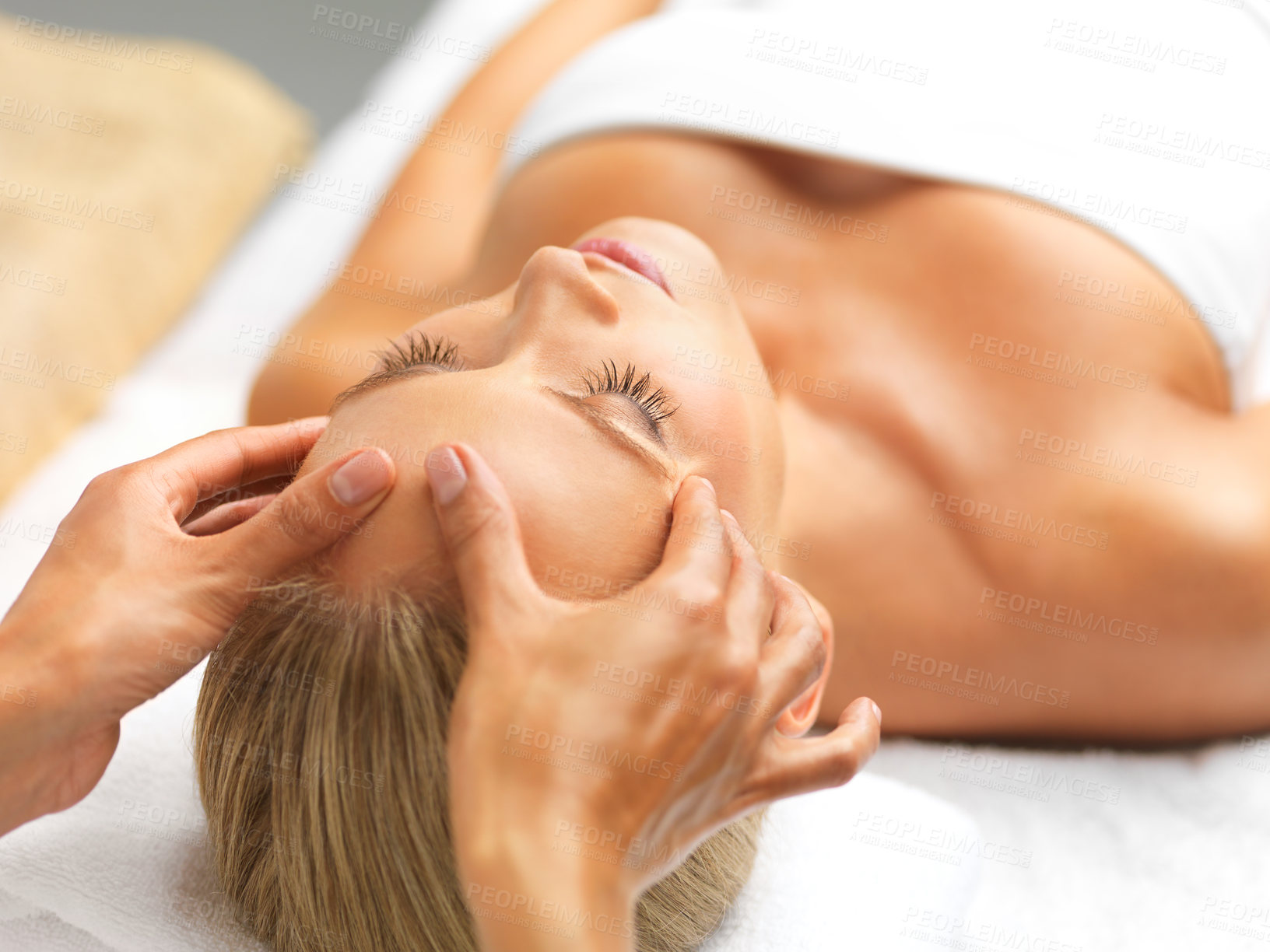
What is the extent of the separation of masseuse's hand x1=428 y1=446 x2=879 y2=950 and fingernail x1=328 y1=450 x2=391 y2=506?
0.14 ft

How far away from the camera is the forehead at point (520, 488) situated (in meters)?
0.71

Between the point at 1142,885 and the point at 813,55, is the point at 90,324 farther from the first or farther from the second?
the point at 1142,885

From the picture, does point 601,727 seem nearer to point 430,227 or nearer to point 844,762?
point 844,762

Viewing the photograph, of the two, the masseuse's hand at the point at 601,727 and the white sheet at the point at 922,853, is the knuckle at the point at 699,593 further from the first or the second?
the white sheet at the point at 922,853

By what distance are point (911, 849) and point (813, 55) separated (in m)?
0.93

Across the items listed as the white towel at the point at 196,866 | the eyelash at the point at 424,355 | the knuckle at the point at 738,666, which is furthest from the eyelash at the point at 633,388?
the white towel at the point at 196,866

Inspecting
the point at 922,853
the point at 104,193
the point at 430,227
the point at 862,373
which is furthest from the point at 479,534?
the point at 104,193

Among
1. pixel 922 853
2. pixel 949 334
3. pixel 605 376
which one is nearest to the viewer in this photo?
pixel 605 376

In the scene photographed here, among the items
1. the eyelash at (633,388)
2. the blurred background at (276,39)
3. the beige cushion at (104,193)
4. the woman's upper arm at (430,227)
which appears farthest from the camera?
the blurred background at (276,39)

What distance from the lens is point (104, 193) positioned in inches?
63.5

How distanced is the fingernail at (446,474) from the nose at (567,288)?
22 centimetres

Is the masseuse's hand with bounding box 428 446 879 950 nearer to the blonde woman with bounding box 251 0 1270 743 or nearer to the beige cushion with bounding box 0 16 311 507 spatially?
the blonde woman with bounding box 251 0 1270 743

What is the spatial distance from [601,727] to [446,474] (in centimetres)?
19

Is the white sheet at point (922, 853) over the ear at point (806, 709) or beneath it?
beneath
